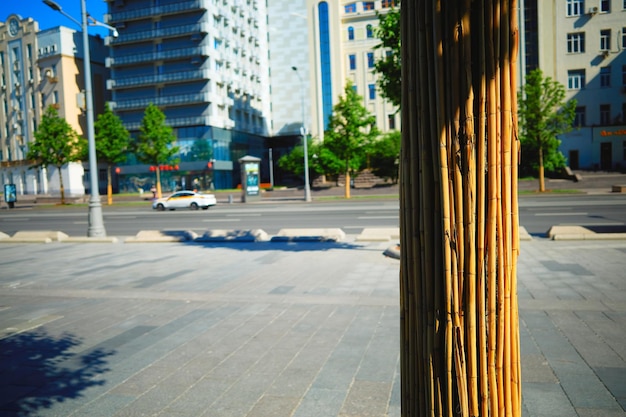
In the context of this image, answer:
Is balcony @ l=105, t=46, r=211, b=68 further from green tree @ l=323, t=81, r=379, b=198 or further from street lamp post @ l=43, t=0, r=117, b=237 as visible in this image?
street lamp post @ l=43, t=0, r=117, b=237

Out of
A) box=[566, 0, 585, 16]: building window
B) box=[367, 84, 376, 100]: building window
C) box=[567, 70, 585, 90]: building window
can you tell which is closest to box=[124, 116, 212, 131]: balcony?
box=[367, 84, 376, 100]: building window

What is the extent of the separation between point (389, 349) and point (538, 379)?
1324 millimetres

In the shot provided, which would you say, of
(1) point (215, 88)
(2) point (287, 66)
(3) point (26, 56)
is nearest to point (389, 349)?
(1) point (215, 88)

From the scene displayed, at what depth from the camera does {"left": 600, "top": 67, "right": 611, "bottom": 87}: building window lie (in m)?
39.3

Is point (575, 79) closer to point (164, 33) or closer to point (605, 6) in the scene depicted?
point (605, 6)

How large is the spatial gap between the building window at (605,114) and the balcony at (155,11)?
139 feet

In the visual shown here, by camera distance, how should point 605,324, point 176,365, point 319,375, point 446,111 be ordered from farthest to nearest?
point 605,324 < point 176,365 < point 319,375 < point 446,111

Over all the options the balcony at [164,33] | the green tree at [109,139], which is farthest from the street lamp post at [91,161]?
the balcony at [164,33]

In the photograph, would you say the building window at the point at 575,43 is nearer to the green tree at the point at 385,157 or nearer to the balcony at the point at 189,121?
the green tree at the point at 385,157

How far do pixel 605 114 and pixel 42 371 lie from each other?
4701cm

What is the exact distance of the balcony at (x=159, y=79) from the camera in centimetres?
5320

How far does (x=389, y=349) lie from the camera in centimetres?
448

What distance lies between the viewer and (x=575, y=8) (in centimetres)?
3897

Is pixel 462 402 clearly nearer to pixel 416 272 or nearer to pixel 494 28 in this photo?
pixel 416 272
